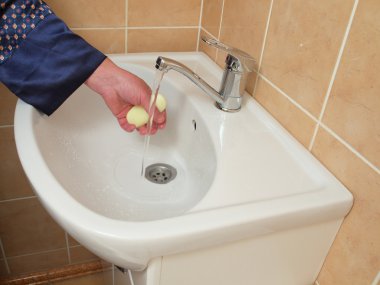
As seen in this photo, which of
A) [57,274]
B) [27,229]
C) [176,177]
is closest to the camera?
[176,177]

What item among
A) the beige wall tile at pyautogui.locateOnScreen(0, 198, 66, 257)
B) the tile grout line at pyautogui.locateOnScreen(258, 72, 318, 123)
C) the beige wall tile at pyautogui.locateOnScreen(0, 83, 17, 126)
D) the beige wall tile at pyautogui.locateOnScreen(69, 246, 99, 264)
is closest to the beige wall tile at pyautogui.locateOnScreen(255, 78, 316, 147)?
the tile grout line at pyautogui.locateOnScreen(258, 72, 318, 123)

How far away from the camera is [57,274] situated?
48.8 inches

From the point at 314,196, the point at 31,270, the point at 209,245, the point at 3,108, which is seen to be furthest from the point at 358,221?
the point at 31,270

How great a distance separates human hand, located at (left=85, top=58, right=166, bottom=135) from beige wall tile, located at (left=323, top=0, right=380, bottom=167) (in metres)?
0.31

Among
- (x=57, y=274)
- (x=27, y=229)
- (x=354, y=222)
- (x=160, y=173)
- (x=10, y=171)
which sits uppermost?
(x=354, y=222)

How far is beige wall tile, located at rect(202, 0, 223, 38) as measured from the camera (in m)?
0.83

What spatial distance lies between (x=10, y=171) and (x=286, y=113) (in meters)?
0.74

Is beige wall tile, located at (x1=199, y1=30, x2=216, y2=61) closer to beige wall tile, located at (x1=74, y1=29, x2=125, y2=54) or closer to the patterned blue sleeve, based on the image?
beige wall tile, located at (x1=74, y1=29, x2=125, y2=54)

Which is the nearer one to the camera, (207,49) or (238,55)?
(238,55)

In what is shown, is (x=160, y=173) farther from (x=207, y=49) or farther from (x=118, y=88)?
(x=207, y=49)

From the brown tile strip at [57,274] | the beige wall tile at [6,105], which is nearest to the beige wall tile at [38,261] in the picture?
the brown tile strip at [57,274]

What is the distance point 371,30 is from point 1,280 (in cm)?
125

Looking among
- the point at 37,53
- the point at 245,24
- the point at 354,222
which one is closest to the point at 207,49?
the point at 245,24

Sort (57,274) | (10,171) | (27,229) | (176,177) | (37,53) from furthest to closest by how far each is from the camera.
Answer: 1. (57,274)
2. (27,229)
3. (10,171)
4. (176,177)
5. (37,53)
